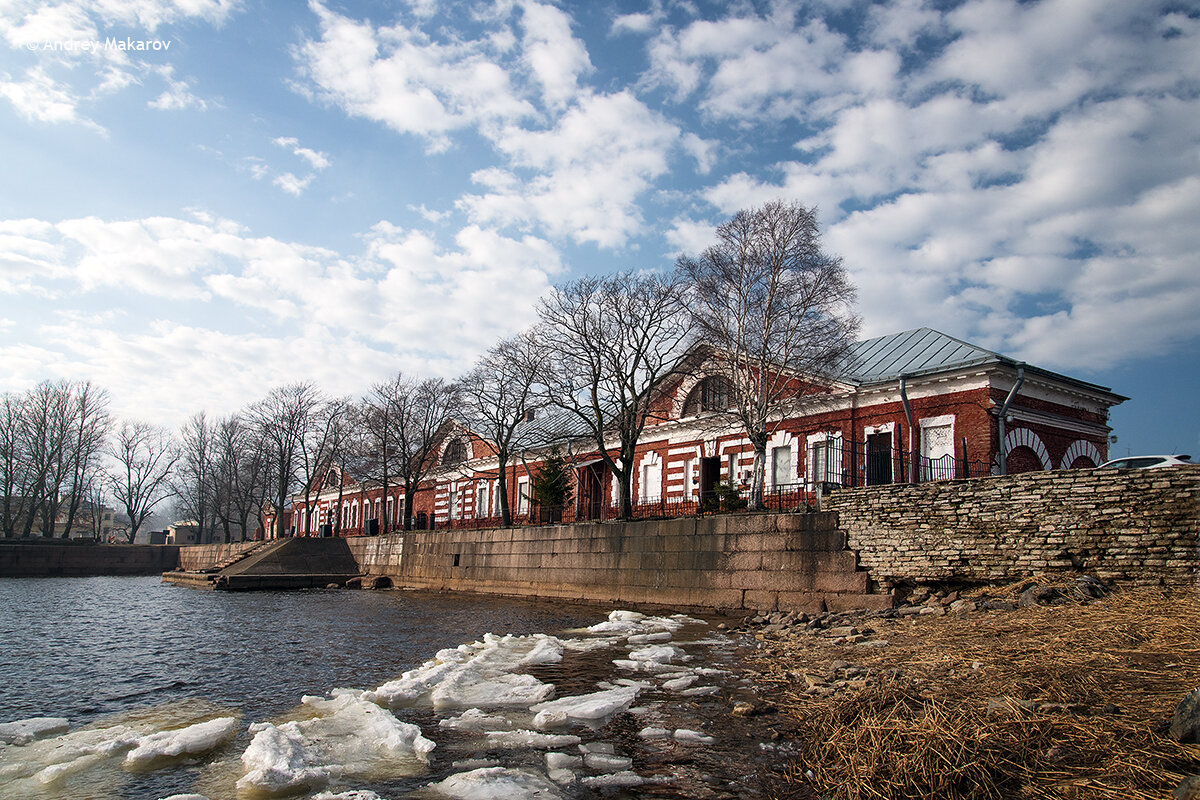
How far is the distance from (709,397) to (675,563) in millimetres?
10886

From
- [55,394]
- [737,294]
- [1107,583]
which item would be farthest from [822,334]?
[55,394]

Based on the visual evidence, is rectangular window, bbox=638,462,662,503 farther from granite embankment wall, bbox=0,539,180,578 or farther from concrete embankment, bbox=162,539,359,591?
granite embankment wall, bbox=0,539,180,578

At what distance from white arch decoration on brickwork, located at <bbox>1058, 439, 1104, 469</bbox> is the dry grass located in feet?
49.8

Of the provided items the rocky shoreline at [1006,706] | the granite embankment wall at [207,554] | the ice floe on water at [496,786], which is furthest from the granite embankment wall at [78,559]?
the ice floe on water at [496,786]

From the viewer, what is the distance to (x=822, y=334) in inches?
909

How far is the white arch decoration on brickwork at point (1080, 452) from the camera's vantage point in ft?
74.1

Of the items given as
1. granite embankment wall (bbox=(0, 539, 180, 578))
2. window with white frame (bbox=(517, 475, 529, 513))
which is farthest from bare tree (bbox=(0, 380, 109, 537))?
window with white frame (bbox=(517, 475, 529, 513))

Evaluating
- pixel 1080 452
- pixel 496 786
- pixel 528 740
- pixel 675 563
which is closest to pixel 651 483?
pixel 675 563

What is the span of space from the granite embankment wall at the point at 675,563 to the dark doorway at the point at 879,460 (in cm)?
655

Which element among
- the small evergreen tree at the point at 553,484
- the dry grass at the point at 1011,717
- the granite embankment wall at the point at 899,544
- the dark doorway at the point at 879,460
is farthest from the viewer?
the small evergreen tree at the point at 553,484

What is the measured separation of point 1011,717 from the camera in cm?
511

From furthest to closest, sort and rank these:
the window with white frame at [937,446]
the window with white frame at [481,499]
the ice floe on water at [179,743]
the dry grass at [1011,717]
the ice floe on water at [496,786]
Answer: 1. the window with white frame at [481,499]
2. the window with white frame at [937,446]
3. the ice floe on water at [179,743]
4. the ice floe on water at [496,786]
5. the dry grass at [1011,717]

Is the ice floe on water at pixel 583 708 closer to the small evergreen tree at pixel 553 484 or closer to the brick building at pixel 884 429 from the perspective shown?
the brick building at pixel 884 429

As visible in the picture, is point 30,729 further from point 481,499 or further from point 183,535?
point 183,535
